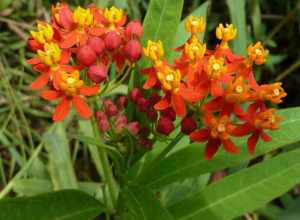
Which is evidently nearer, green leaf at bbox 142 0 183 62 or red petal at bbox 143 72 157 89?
red petal at bbox 143 72 157 89

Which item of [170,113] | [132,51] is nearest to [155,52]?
[132,51]

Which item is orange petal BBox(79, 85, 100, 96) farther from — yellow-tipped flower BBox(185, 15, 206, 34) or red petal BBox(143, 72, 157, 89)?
yellow-tipped flower BBox(185, 15, 206, 34)

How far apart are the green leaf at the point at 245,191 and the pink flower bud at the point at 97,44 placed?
55cm

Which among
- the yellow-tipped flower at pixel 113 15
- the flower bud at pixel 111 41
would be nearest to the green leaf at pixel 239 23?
the yellow-tipped flower at pixel 113 15

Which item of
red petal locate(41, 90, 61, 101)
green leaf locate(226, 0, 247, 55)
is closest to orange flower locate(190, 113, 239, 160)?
red petal locate(41, 90, 61, 101)

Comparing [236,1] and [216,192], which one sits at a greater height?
[236,1]

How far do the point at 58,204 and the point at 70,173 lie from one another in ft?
1.90

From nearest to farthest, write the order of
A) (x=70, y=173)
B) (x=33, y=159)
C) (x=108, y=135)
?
(x=108, y=135) → (x=70, y=173) → (x=33, y=159)

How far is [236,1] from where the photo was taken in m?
2.42

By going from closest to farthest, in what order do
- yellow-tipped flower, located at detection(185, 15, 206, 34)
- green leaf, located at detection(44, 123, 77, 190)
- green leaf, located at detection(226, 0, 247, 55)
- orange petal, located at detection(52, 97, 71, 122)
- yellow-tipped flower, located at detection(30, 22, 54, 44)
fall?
orange petal, located at detection(52, 97, 71, 122) < yellow-tipped flower, located at detection(30, 22, 54, 44) < yellow-tipped flower, located at detection(185, 15, 206, 34) < green leaf, located at detection(44, 123, 77, 190) < green leaf, located at detection(226, 0, 247, 55)

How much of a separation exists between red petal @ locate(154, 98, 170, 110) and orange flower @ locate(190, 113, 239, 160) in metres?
0.09

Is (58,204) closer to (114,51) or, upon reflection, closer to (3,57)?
(114,51)

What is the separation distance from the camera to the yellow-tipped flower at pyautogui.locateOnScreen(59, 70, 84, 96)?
4.58 feet

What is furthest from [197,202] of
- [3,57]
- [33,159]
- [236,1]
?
[3,57]
